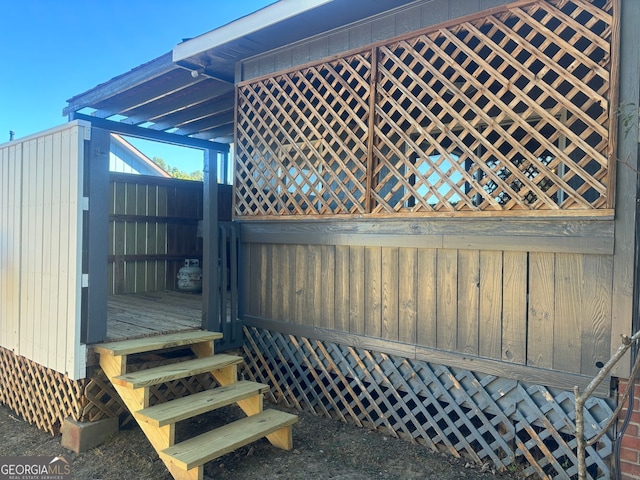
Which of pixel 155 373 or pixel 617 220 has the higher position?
pixel 617 220

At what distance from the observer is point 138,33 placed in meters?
19.0

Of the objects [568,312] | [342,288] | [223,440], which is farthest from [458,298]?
[223,440]

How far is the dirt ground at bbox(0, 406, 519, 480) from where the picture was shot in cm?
287

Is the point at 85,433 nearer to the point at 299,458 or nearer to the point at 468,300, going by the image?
the point at 299,458

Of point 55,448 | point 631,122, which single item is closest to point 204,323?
point 55,448

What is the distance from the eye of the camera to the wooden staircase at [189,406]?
268cm

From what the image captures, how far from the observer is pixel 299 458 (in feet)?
10.0

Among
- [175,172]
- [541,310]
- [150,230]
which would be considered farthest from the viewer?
[175,172]

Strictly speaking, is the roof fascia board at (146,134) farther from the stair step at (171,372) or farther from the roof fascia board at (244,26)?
the stair step at (171,372)

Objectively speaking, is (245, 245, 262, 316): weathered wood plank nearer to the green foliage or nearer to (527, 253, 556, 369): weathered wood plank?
(527, 253, 556, 369): weathered wood plank

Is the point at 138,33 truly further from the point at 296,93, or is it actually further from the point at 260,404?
the point at 260,404

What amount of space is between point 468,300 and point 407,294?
1.49 ft

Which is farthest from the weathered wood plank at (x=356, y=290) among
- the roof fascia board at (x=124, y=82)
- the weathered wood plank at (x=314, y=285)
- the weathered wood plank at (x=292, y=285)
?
the roof fascia board at (x=124, y=82)

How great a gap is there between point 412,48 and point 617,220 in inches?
70.7
